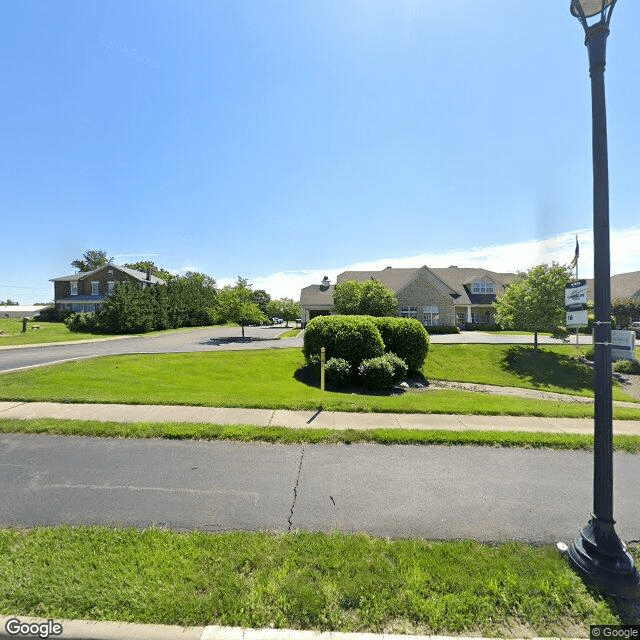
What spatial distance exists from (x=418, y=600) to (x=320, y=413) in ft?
16.8

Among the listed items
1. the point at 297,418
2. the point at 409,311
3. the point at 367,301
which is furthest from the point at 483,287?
the point at 297,418

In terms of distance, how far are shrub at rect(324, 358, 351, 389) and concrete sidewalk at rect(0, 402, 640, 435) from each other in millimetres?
5997

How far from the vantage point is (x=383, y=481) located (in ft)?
15.3

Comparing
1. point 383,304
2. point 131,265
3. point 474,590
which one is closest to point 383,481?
point 474,590

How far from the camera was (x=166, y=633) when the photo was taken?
2.35 metres

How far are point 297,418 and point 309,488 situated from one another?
282 centimetres

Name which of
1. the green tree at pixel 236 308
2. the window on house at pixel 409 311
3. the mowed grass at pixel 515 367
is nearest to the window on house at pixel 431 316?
the window on house at pixel 409 311

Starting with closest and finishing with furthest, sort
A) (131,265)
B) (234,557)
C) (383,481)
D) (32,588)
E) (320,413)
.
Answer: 1. (32,588)
2. (234,557)
3. (383,481)
4. (320,413)
5. (131,265)

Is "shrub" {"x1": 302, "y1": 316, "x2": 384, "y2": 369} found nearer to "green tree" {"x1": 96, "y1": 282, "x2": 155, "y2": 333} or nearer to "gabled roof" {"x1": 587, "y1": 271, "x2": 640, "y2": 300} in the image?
"green tree" {"x1": 96, "y1": 282, "x2": 155, "y2": 333}

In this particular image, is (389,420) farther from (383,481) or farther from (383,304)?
(383,304)

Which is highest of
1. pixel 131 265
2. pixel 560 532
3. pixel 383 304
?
pixel 131 265

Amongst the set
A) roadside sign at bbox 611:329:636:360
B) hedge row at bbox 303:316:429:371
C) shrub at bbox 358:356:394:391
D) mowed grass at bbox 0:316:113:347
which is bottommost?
shrub at bbox 358:356:394:391

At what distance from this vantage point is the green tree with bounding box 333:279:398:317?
107 feet

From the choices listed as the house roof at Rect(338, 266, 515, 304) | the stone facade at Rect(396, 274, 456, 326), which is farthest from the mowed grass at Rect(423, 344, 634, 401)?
the house roof at Rect(338, 266, 515, 304)
